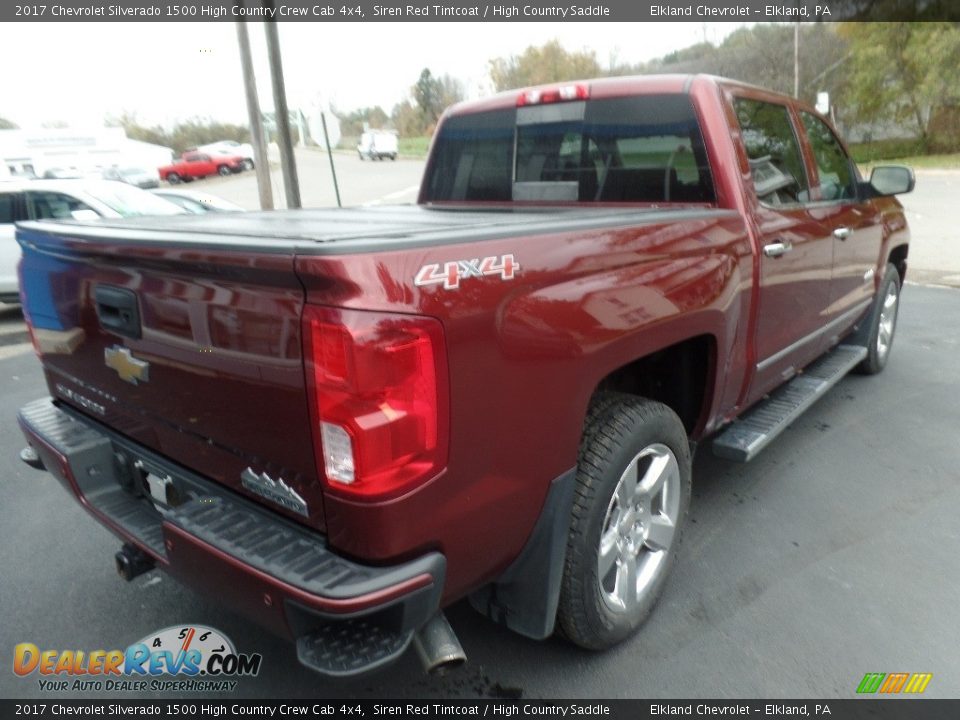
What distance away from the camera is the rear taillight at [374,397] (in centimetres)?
154

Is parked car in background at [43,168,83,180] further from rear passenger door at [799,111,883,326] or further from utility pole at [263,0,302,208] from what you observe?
rear passenger door at [799,111,883,326]

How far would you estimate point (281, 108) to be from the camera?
1027cm

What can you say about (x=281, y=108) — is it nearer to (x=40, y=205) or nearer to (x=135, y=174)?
(x=40, y=205)

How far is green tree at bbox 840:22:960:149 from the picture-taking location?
34.5m

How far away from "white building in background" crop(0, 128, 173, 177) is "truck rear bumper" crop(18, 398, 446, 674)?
31.6 m

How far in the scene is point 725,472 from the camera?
3830 mm

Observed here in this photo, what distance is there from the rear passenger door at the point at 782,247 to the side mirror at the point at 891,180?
1070 millimetres

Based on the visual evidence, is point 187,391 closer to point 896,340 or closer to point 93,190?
point 896,340

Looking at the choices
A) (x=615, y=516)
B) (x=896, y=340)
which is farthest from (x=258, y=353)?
(x=896, y=340)

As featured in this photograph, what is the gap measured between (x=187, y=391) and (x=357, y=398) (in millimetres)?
667

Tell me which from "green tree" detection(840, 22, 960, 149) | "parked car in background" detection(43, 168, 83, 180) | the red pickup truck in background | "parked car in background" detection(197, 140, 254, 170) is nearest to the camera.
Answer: "parked car in background" detection(43, 168, 83, 180)

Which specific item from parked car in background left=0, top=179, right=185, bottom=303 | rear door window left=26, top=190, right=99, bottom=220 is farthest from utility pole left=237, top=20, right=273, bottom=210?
rear door window left=26, top=190, right=99, bottom=220

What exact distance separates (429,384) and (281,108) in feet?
32.3

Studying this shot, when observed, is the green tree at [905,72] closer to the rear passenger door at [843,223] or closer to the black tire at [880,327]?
the black tire at [880,327]
